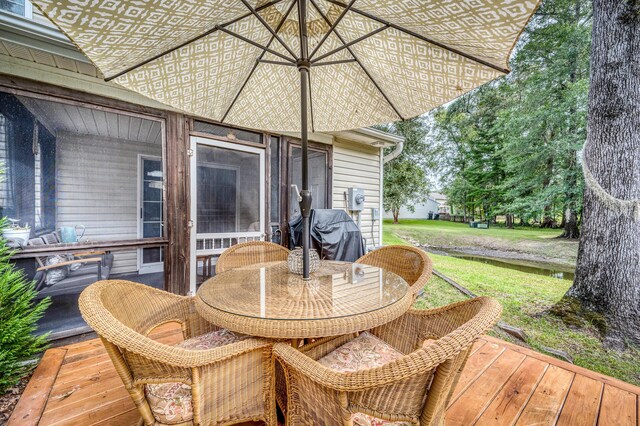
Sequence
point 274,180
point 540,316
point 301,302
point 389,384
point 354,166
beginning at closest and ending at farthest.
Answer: point 389,384, point 301,302, point 540,316, point 274,180, point 354,166

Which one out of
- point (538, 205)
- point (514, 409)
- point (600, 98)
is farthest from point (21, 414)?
point (538, 205)

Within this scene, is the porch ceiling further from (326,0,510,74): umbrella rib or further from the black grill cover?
(326,0,510,74): umbrella rib

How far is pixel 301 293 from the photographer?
1.43 meters

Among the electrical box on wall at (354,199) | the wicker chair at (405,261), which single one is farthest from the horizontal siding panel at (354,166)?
the wicker chair at (405,261)

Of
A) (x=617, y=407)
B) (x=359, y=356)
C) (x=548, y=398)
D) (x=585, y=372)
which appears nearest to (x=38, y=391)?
(x=359, y=356)

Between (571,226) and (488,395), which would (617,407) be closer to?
(488,395)

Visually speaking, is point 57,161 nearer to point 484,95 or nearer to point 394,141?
point 394,141

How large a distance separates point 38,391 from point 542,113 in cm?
1312

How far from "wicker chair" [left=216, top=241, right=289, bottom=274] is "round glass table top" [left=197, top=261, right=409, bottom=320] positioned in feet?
1.45

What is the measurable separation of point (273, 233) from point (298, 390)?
2.79m

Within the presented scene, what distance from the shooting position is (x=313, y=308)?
4.01ft

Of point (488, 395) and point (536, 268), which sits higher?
point (488, 395)

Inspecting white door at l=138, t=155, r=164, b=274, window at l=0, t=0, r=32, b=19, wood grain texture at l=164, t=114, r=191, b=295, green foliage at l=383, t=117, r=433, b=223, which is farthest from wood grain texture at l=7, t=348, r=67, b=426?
green foliage at l=383, t=117, r=433, b=223

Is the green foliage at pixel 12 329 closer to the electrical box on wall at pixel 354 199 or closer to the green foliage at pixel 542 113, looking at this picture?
the electrical box on wall at pixel 354 199
